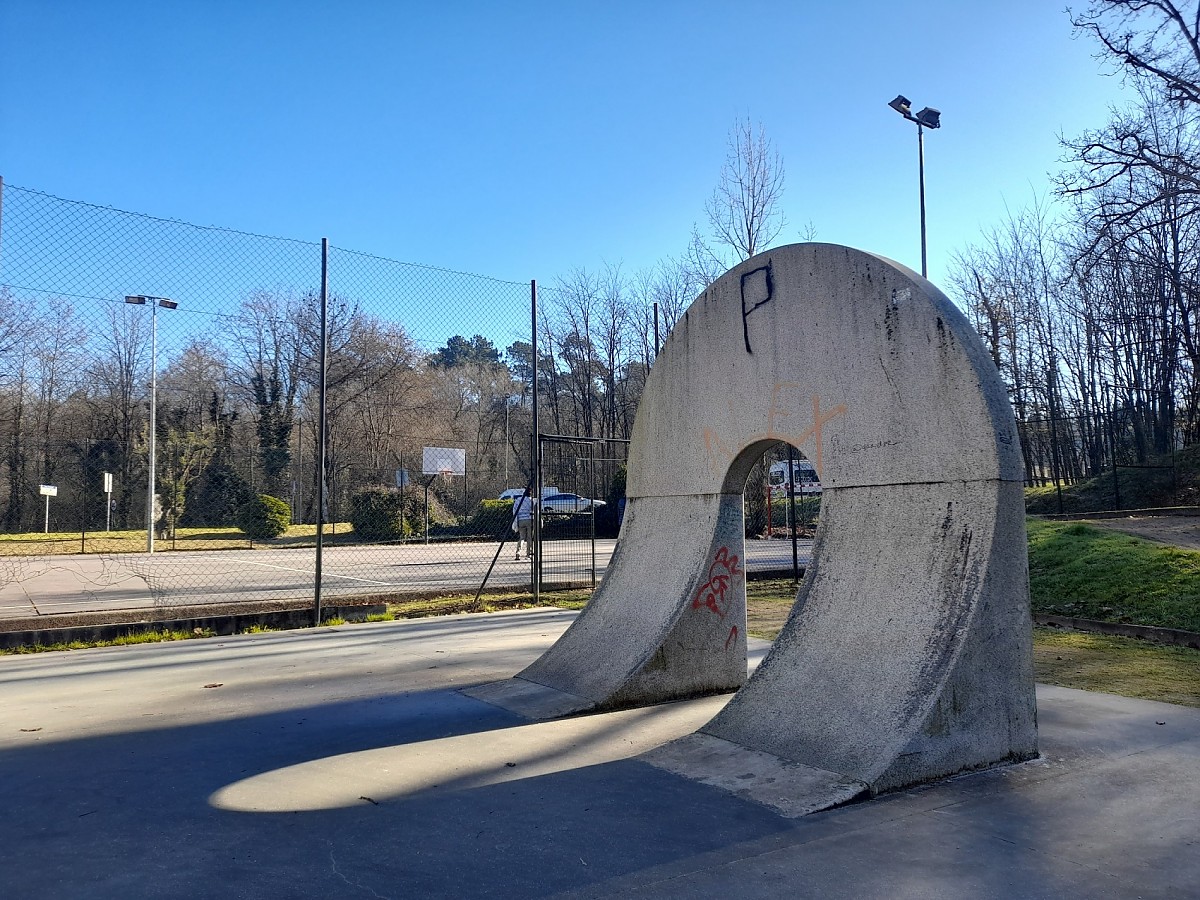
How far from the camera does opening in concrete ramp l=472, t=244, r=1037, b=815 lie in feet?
13.7

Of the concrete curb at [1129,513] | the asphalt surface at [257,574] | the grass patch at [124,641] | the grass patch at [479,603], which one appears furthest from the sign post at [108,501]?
the concrete curb at [1129,513]

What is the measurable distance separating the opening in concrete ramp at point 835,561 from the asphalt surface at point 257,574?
685 centimetres

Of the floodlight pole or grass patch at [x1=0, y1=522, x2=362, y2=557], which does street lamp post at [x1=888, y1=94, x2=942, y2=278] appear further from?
grass patch at [x1=0, y1=522, x2=362, y2=557]

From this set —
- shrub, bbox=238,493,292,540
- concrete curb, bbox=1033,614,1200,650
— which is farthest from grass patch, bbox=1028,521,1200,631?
shrub, bbox=238,493,292,540

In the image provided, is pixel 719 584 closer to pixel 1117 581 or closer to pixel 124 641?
pixel 124 641

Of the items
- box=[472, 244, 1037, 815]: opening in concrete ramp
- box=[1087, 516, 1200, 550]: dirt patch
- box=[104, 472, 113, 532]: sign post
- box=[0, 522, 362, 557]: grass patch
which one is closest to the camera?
box=[472, 244, 1037, 815]: opening in concrete ramp

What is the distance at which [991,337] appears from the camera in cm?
2942

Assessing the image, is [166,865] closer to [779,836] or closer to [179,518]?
[779,836]

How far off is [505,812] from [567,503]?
14.3 metres

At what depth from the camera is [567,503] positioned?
59.2ft

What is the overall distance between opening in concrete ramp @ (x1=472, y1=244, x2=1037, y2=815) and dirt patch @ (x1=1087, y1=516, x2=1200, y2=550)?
10082mm

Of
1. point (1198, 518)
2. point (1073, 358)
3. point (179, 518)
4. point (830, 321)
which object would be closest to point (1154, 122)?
point (1198, 518)

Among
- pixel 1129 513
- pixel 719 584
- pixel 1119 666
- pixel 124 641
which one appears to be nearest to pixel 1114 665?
pixel 1119 666

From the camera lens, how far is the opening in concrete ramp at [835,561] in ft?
13.7
